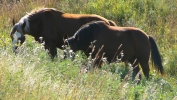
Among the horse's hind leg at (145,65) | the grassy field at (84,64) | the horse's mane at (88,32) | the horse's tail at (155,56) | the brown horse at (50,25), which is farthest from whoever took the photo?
the brown horse at (50,25)

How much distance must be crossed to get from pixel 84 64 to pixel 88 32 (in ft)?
2.68

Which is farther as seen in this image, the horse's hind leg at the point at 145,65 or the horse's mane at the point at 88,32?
the horse's hind leg at the point at 145,65

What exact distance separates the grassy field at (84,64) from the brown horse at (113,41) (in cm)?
31

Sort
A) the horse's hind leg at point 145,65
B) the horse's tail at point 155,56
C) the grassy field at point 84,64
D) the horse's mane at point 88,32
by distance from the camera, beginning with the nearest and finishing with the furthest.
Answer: the grassy field at point 84,64 < the horse's mane at point 88,32 < the horse's hind leg at point 145,65 < the horse's tail at point 155,56

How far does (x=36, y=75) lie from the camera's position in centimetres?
661

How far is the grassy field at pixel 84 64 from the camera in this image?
599 cm

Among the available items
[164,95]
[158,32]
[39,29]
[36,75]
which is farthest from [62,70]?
[158,32]

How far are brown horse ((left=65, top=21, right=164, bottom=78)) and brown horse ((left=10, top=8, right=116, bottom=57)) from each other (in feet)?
2.38

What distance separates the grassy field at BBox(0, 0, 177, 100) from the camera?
19.7 feet

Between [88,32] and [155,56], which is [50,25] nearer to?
[88,32]

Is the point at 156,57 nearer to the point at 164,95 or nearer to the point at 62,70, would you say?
the point at 164,95

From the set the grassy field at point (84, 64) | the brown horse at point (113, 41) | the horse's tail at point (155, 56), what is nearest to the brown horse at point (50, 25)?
the grassy field at point (84, 64)

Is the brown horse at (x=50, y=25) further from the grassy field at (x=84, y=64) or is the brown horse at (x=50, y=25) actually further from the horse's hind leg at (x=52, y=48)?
the grassy field at (x=84, y=64)

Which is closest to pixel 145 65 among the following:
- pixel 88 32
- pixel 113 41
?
pixel 113 41
